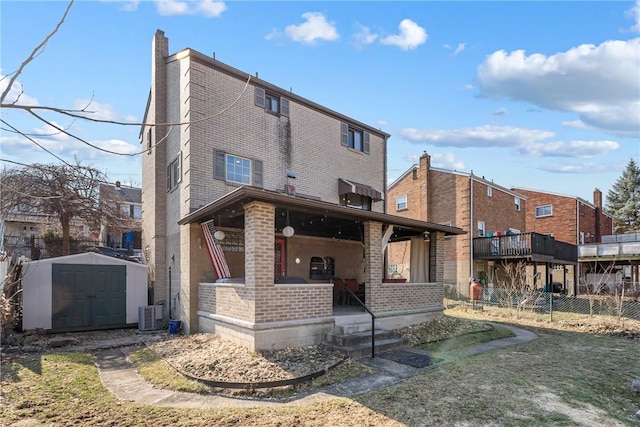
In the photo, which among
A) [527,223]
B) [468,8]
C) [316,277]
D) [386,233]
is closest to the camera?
[468,8]

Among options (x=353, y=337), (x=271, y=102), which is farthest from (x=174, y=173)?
(x=353, y=337)

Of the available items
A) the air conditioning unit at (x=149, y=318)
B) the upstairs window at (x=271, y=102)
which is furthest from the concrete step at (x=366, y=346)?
the upstairs window at (x=271, y=102)

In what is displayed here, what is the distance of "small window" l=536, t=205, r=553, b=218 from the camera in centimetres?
3161

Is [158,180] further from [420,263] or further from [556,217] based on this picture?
[556,217]

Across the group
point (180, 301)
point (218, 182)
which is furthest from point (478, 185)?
point (180, 301)

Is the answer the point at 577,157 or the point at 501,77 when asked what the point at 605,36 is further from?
the point at 577,157

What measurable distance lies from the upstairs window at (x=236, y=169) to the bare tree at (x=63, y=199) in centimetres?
524

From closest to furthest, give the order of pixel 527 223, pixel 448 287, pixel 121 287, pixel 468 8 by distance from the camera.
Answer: pixel 468 8, pixel 121 287, pixel 448 287, pixel 527 223

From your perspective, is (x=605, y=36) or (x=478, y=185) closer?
(x=605, y=36)

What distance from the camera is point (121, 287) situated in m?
13.1

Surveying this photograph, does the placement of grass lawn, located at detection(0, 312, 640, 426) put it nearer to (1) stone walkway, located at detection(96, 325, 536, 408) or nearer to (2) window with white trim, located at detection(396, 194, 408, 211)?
(1) stone walkway, located at detection(96, 325, 536, 408)

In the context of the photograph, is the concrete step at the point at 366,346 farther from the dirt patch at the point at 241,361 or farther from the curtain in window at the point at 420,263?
the curtain in window at the point at 420,263

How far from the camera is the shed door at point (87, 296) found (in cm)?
1202

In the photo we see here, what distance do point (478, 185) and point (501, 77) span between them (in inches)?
518
